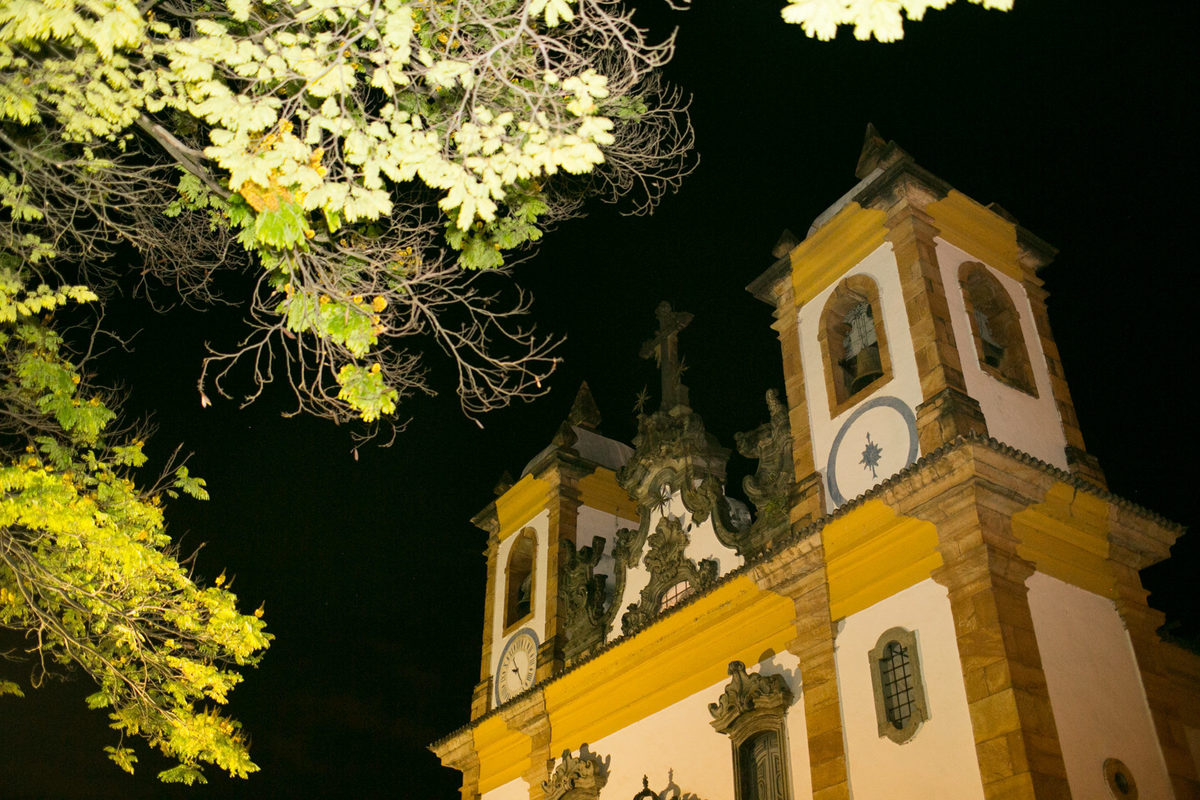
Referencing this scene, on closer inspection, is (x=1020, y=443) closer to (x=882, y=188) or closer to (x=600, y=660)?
(x=882, y=188)

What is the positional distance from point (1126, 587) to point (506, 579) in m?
11.0

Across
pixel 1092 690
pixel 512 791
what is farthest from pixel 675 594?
pixel 1092 690

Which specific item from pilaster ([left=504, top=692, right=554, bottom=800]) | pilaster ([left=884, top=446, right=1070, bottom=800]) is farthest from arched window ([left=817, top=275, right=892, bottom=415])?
pilaster ([left=504, top=692, right=554, bottom=800])

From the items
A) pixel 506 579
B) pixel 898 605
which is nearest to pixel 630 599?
pixel 506 579

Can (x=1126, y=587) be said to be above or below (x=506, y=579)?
below

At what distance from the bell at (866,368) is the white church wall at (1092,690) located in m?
3.27

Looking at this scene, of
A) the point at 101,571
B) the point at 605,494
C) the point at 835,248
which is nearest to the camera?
the point at 101,571

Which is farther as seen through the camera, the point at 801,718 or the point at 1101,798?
the point at 801,718

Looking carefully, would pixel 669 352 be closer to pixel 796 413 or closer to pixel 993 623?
pixel 796 413

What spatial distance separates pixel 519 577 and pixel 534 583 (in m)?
1.34

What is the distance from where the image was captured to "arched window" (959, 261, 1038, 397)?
12.0 meters

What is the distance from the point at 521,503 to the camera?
62.3 feet

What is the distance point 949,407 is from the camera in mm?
10477

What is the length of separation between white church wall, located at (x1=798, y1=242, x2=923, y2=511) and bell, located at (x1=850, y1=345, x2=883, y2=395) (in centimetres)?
37
